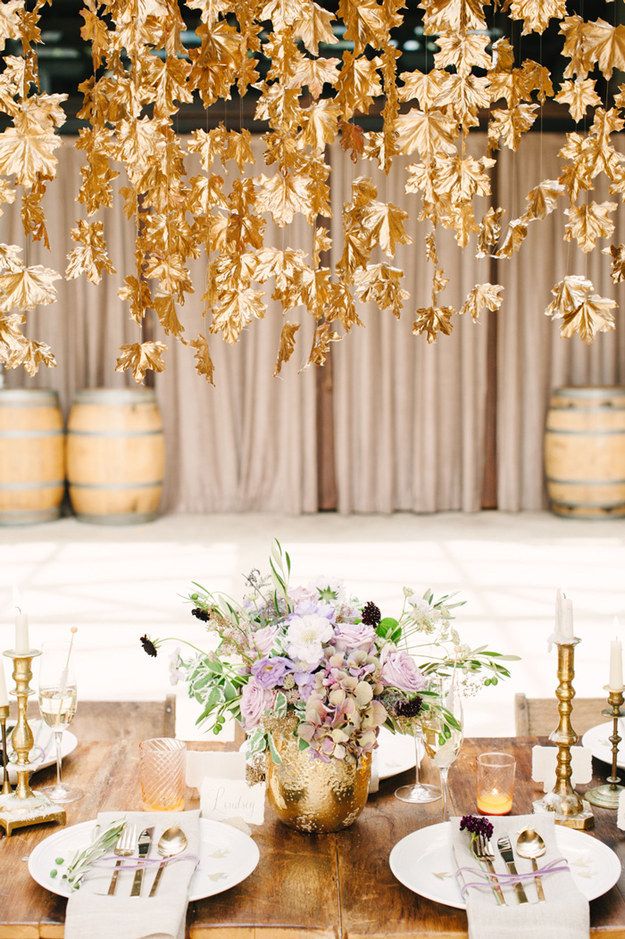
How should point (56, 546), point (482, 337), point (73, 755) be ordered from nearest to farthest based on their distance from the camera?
point (73, 755), point (56, 546), point (482, 337)

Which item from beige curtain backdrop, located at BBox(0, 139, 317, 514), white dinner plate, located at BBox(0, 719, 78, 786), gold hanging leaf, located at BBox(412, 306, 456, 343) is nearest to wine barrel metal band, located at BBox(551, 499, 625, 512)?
beige curtain backdrop, located at BBox(0, 139, 317, 514)

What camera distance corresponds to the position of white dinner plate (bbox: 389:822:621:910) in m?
1.26

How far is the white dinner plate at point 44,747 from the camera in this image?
1.65 m

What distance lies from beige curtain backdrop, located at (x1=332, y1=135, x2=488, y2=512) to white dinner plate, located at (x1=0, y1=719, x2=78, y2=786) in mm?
5481

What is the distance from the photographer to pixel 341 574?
529 cm

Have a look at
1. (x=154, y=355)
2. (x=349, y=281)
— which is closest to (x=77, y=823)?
(x=154, y=355)

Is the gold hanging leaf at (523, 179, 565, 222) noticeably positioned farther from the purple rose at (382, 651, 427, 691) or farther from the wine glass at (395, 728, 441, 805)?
the wine glass at (395, 728, 441, 805)

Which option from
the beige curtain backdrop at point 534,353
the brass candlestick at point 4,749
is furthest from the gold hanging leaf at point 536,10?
the beige curtain backdrop at point 534,353

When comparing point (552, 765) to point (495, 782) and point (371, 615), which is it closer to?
point (495, 782)

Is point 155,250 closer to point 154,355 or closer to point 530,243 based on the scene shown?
point 154,355

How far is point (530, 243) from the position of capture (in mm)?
7238

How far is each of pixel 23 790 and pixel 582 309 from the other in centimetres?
110

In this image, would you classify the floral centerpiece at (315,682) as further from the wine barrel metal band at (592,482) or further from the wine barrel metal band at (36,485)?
the wine barrel metal band at (592,482)

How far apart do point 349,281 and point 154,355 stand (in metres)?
0.22
